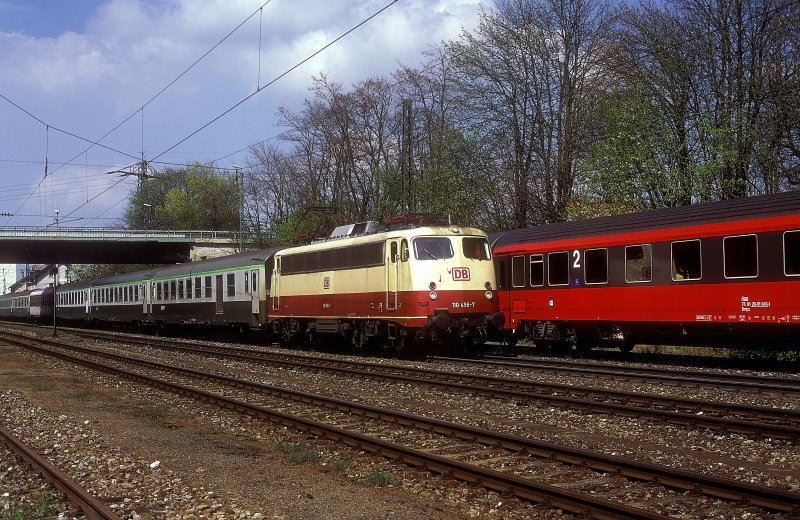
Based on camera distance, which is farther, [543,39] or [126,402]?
[543,39]

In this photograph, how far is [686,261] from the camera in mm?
18906

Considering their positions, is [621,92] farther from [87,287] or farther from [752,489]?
[87,287]

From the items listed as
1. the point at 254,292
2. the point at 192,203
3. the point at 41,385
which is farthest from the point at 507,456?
the point at 192,203

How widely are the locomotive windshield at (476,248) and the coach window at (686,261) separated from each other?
4871mm

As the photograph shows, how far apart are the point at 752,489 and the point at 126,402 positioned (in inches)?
442

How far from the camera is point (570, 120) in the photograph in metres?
37.2

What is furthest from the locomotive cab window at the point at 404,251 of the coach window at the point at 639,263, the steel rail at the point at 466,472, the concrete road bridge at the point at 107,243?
the concrete road bridge at the point at 107,243

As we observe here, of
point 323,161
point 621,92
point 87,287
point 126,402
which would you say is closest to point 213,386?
point 126,402

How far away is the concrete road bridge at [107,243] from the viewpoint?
6550 centimetres

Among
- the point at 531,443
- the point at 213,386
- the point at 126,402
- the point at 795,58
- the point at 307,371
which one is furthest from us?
the point at 795,58

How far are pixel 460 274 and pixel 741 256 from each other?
21.8 ft

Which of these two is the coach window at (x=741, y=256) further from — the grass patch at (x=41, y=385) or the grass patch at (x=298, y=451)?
the grass patch at (x=41, y=385)

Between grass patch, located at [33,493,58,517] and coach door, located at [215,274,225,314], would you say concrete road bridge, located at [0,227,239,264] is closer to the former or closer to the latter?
coach door, located at [215,274,225,314]

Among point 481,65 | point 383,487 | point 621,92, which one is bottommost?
point 383,487
